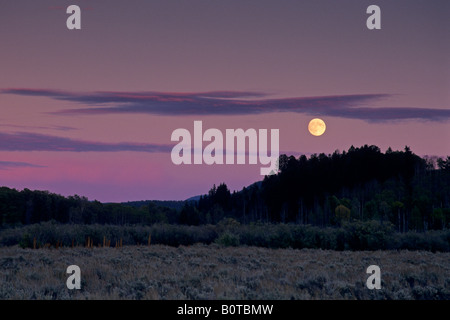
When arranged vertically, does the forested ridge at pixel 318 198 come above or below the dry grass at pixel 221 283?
above

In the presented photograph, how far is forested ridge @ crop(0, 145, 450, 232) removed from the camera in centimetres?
8175

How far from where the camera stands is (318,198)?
322 feet

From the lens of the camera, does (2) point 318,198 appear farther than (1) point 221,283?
Yes

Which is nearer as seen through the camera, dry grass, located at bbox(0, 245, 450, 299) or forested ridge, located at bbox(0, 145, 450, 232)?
dry grass, located at bbox(0, 245, 450, 299)

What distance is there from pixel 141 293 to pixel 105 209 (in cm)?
10336

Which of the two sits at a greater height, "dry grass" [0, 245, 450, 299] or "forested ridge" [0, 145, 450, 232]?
"forested ridge" [0, 145, 450, 232]

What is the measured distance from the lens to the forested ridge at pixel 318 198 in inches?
3219

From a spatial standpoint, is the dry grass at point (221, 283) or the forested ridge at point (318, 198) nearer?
the dry grass at point (221, 283)

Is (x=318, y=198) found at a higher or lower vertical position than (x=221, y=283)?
higher

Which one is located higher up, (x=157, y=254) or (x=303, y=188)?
(x=303, y=188)

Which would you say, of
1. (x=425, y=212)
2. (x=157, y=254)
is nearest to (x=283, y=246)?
(x=157, y=254)

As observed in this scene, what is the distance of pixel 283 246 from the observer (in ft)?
108
